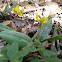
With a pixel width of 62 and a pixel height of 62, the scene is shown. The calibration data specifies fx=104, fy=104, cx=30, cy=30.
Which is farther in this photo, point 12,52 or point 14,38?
point 14,38

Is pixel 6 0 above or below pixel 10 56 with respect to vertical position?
above

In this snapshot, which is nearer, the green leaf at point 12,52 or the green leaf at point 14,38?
the green leaf at point 12,52

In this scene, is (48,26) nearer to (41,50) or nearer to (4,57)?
(41,50)

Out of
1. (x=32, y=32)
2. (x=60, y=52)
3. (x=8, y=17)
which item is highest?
(x=8, y=17)

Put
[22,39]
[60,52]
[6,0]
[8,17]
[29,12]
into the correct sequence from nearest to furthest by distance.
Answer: [22,39] < [60,52] < [8,17] < [29,12] < [6,0]

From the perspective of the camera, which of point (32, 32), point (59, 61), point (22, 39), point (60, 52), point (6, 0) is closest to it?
point (59, 61)

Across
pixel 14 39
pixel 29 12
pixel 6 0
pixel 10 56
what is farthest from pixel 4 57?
pixel 6 0

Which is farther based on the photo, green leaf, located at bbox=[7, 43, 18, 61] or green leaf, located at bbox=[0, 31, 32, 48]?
green leaf, located at bbox=[0, 31, 32, 48]

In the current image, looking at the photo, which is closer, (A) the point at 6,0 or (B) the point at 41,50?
(B) the point at 41,50

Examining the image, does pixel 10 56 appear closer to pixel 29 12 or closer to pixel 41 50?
pixel 41 50
